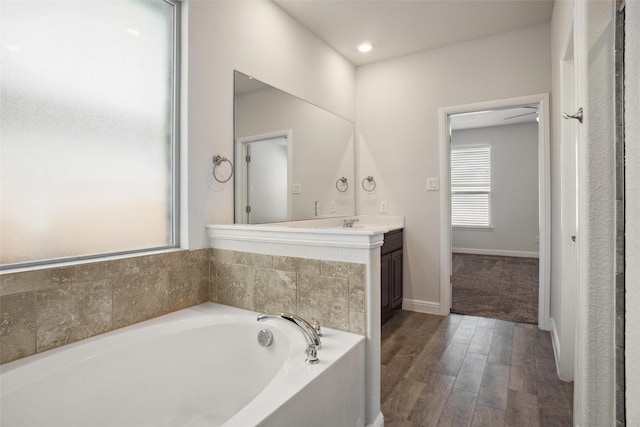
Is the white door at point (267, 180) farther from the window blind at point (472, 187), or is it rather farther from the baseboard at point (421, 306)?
the window blind at point (472, 187)

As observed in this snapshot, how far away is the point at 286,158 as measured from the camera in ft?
9.06

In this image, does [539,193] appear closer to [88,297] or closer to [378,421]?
[378,421]

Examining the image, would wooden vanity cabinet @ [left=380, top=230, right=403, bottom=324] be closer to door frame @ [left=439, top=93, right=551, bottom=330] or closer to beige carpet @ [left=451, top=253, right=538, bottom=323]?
door frame @ [left=439, top=93, right=551, bottom=330]

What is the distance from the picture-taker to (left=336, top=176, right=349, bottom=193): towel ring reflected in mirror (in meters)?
3.43

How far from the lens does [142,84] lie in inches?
72.3

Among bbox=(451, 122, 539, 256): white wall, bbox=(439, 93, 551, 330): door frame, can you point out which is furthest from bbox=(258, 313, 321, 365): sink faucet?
bbox=(451, 122, 539, 256): white wall

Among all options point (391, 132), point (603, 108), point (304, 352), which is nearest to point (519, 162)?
point (391, 132)

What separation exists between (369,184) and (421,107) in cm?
89

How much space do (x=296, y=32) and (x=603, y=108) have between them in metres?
2.29

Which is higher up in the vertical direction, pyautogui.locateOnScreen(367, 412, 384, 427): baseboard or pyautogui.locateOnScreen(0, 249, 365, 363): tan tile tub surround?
pyautogui.locateOnScreen(0, 249, 365, 363): tan tile tub surround

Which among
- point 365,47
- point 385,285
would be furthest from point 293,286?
point 365,47

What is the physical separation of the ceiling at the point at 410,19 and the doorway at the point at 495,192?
8.57 ft

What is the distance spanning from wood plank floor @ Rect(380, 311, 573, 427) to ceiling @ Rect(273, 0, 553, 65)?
249cm

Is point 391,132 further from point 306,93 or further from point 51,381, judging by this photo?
point 51,381
